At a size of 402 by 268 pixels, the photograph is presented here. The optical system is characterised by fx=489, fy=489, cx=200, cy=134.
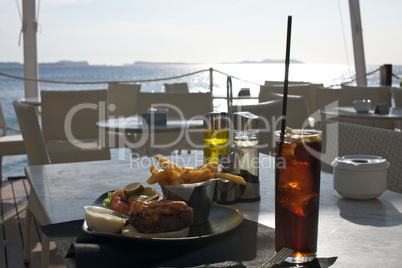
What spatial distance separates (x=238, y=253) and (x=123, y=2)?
41202 mm

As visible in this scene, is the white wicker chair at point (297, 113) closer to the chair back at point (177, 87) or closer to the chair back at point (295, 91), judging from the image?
the chair back at point (295, 91)

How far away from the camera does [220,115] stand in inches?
40.8

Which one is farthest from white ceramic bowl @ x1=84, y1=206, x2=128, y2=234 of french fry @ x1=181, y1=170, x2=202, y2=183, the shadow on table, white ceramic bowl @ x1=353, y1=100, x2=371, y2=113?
white ceramic bowl @ x1=353, y1=100, x2=371, y2=113

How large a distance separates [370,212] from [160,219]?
0.46 m

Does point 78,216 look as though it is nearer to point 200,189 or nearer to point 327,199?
point 200,189

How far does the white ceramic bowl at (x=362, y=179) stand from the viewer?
1.04 m

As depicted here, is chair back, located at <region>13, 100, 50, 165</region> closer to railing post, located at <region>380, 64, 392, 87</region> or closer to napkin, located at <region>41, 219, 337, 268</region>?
napkin, located at <region>41, 219, 337, 268</region>

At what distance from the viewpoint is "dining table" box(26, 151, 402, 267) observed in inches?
28.9

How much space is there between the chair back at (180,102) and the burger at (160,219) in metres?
3.49

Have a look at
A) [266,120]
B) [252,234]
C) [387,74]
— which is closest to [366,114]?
[266,120]

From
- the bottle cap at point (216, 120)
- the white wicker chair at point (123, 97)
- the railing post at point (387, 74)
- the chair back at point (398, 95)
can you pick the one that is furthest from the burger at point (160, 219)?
the white wicker chair at point (123, 97)

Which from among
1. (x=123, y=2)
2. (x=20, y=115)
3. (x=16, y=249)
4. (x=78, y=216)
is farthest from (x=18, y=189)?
(x=123, y=2)

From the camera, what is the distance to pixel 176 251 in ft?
2.48

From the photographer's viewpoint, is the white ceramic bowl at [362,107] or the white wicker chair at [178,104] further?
the white wicker chair at [178,104]
